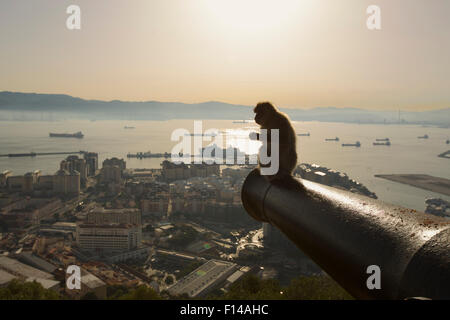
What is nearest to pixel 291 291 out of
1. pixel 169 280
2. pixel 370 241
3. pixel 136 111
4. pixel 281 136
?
pixel 281 136

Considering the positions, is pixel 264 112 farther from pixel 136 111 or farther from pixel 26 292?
pixel 136 111

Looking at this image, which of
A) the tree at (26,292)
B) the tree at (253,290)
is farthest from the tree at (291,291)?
the tree at (26,292)

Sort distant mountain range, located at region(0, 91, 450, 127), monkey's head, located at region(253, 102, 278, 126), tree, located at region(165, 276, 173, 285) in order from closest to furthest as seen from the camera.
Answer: monkey's head, located at region(253, 102, 278, 126), tree, located at region(165, 276, 173, 285), distant mountain range, located at region(0, 91, 450, 127)

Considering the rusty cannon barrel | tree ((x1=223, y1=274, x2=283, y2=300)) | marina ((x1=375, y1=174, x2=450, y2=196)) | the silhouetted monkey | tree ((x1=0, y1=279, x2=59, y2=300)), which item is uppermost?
the silhouetted monkey

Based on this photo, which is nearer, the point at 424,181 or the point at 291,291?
the point at 291,291

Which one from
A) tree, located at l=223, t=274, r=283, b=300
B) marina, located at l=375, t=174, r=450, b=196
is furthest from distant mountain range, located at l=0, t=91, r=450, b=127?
tree, located at l=223, t=274, r=283, b=300

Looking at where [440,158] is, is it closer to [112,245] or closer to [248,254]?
[248,254]

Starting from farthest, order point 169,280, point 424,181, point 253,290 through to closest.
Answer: point 424,181, point 169,280, point 253,290

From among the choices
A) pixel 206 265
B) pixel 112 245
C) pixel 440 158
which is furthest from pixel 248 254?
pixel 440 158

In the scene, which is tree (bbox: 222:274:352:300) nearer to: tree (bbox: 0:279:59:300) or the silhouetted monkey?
tree (bbox: 0:279:59:300)
